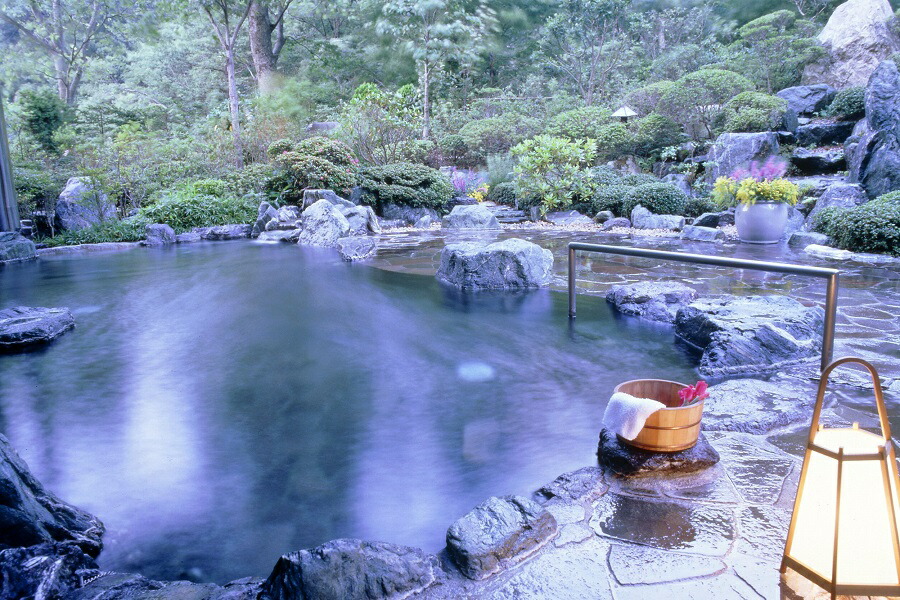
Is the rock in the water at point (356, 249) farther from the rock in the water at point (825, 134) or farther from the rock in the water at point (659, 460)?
the rock in the water at point (825, 134)

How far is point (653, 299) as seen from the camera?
5.88m

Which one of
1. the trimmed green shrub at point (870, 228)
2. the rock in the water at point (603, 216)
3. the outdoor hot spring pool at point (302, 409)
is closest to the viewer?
the outdoor hot spring pool at point (302, 409)

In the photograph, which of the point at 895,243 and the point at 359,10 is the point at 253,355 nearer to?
the point at 895,243

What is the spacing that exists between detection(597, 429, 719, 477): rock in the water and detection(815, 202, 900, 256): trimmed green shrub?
24.5 feet

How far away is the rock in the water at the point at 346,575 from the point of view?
1.79 m

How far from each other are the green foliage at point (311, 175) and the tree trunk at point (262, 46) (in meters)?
9.09

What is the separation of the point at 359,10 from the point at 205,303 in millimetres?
22215

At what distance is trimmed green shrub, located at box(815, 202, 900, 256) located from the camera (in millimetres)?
8109

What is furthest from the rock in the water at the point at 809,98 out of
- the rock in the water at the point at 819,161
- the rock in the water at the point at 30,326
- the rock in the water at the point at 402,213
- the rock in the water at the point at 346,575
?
the rock in the water at the point at 346,575

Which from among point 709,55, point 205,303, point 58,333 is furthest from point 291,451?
point 709,55

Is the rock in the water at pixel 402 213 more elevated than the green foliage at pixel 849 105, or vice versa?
the green foliage at pixel 849 105

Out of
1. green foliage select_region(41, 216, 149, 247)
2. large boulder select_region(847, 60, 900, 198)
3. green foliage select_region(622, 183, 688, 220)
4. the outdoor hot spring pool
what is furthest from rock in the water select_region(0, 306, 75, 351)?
large boulder select_region(847, 60, 900, 198)

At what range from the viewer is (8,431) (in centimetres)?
366

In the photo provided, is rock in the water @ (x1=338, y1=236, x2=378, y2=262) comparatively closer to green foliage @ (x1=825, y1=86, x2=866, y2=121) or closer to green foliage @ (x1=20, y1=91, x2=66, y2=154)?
green foliage @ (x1=20, y1=91, x2=66, y2=154)
